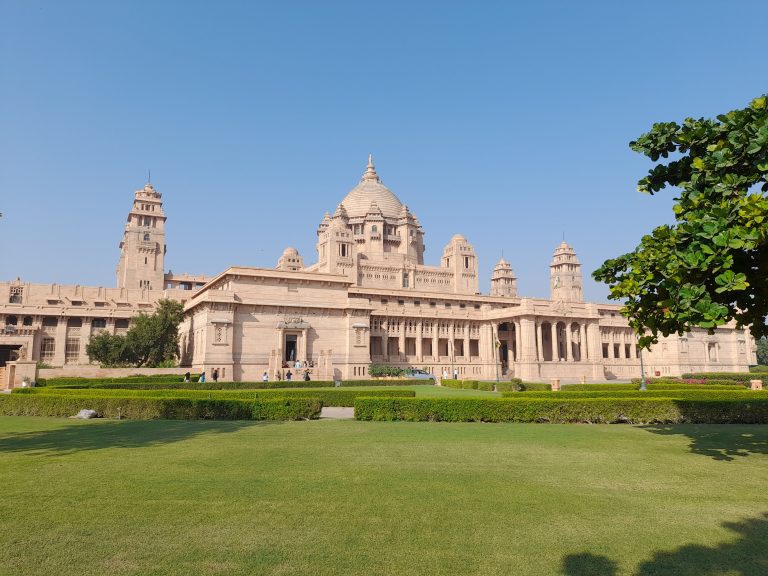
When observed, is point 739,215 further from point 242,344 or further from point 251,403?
point 242,344

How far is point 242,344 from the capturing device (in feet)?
166

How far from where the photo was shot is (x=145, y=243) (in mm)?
84938

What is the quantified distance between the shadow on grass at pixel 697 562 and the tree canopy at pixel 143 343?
53.9 m

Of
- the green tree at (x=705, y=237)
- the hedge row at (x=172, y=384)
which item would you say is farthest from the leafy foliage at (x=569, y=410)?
the hedge row at (x=172, y=384)

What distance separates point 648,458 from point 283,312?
4370cm

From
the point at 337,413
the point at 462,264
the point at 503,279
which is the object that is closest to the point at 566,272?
the point at 503,279

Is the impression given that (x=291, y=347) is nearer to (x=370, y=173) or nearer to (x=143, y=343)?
(x=143, y=343)

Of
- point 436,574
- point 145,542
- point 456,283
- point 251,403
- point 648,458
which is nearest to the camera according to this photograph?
point 436,574

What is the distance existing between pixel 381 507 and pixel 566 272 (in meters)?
104

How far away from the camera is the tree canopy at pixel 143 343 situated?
53594 mm

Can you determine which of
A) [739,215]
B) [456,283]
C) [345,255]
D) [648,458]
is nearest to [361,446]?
[648,458]

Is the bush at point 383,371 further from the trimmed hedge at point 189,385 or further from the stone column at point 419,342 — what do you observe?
the trimmed hedge at point 189,385

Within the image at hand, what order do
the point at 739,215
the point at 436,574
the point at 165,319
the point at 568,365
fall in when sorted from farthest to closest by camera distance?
the point at 568,365 → the point at 165,319 → the point at 739,215 → the point at 436,574

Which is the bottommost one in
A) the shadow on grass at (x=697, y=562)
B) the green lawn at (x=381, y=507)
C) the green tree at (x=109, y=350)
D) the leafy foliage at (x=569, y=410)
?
the shadow on grass at (x=697, y=562)
